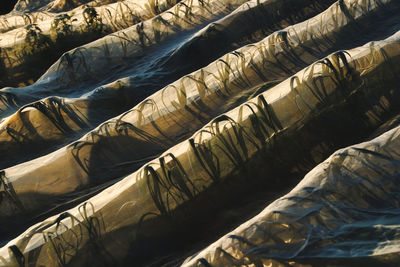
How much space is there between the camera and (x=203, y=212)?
170 centimetres

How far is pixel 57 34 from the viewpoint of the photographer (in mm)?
3197

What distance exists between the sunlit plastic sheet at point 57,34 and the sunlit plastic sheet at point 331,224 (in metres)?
2.13

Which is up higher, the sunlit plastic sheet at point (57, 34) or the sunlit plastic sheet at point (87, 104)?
the sunlit plastic sheet at point (57, 34)

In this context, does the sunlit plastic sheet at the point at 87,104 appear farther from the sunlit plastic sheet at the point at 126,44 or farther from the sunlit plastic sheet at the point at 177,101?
the sunlit plastic sheet at the point at 126,44

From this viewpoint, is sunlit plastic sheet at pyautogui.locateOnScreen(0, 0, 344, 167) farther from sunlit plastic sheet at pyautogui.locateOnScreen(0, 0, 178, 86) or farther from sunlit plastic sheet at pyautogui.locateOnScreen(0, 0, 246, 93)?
sunlit plastic sheet at pyautogui.locateOnScreen(0, 0, 178, 86)

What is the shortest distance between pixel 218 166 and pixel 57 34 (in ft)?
6.10

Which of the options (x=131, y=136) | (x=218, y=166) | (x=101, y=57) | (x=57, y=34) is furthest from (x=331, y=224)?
(x=57, y=34)

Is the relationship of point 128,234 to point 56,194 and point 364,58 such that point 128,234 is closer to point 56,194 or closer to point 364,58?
point 56,194

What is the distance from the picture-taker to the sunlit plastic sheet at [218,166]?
5.29 feet

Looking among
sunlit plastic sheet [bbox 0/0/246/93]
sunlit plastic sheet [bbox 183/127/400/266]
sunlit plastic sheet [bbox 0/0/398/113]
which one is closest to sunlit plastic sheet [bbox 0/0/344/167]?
sunlit plastic sheet [bbox 0/0/398/113]

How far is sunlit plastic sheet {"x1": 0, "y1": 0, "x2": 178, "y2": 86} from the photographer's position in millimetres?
3129

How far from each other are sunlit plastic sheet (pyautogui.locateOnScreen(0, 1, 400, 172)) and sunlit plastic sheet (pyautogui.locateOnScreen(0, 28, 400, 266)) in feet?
0.98

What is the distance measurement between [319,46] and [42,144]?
1.26 meters

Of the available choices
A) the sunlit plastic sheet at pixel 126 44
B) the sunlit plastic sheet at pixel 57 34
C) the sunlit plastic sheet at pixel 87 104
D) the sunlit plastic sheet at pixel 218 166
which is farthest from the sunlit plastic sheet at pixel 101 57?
the sunlit plastic sheet at pixel 218 166
